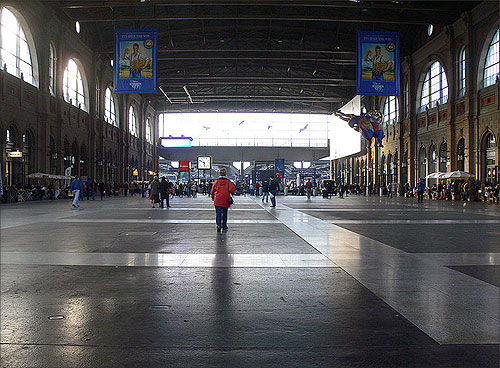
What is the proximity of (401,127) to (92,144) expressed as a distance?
2933cm

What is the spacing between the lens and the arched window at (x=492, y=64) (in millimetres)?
31531

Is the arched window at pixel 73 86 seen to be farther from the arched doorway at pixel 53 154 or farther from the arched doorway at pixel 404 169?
the arched doorway at pixel 404 169

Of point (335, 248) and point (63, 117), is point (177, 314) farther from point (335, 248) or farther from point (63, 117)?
point (63, 117)

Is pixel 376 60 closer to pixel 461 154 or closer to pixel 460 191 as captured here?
pixel 461 154

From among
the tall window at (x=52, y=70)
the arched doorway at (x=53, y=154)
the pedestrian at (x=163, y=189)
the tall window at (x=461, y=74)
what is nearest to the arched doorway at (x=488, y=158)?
the tall window at (x=461, y=74)

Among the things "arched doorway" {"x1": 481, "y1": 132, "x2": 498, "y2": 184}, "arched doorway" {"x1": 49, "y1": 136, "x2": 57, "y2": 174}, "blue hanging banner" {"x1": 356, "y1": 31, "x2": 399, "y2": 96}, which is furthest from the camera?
"arched doorway" {"x1": 49, "y1": 136, "x2": 57, "y2": 174}

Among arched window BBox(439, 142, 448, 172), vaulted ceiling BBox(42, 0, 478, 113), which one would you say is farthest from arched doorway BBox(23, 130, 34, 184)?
arched window BBox(439, 142, 448, 172)

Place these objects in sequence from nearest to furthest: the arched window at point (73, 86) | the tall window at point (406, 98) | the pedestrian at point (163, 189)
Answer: the pedestrian at point (163, 189), the arched window at point (73, 86), the tall window at point (406, 98)

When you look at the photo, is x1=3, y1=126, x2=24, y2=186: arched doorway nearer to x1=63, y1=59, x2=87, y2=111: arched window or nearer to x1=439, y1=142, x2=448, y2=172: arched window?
x1=63, y1=59, x2=87, y2=111: arched window

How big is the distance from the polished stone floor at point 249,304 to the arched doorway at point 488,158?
25.4 meters

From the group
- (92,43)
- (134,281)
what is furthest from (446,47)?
(134,281)

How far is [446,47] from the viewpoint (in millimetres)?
37719

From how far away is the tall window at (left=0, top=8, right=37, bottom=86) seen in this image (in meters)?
28.0

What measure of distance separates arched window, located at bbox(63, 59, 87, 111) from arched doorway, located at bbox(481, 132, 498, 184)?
30956 millimetres
